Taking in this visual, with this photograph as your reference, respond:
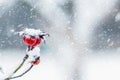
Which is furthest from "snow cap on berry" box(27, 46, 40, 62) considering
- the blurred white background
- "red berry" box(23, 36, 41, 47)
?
the blurred white background

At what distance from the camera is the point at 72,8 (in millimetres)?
35438

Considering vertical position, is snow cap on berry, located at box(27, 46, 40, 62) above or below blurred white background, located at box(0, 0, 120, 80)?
below

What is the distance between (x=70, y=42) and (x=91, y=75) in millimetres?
6098

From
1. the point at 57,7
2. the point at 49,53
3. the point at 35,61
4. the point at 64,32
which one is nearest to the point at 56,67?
the point at 49,53

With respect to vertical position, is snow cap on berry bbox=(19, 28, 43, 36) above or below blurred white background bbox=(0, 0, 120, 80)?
below

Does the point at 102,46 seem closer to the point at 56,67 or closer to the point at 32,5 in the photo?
the point at 56,67

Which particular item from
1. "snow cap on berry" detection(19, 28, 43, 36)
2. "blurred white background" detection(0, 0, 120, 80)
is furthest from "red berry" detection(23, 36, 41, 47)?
"blurred white background" detection(0, 0, 120, 80)

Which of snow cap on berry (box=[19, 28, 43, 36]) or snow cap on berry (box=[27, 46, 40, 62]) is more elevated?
snow cap on berry (box=[19, 28, 43, 36])

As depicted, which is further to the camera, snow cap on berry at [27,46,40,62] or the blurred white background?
the blurred white background

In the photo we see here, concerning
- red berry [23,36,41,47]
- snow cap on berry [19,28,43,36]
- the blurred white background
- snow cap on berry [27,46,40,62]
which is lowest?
snow cap on berry [27,46,40,62]

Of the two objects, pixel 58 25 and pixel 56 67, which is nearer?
pixel 56 67

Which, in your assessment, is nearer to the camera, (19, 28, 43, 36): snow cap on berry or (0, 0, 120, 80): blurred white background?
(19, 28, 43, 36): snow cap on berry

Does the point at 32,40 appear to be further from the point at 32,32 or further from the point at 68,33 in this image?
the point at 68,33

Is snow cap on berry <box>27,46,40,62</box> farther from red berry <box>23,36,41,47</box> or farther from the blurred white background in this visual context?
the blurred white background
